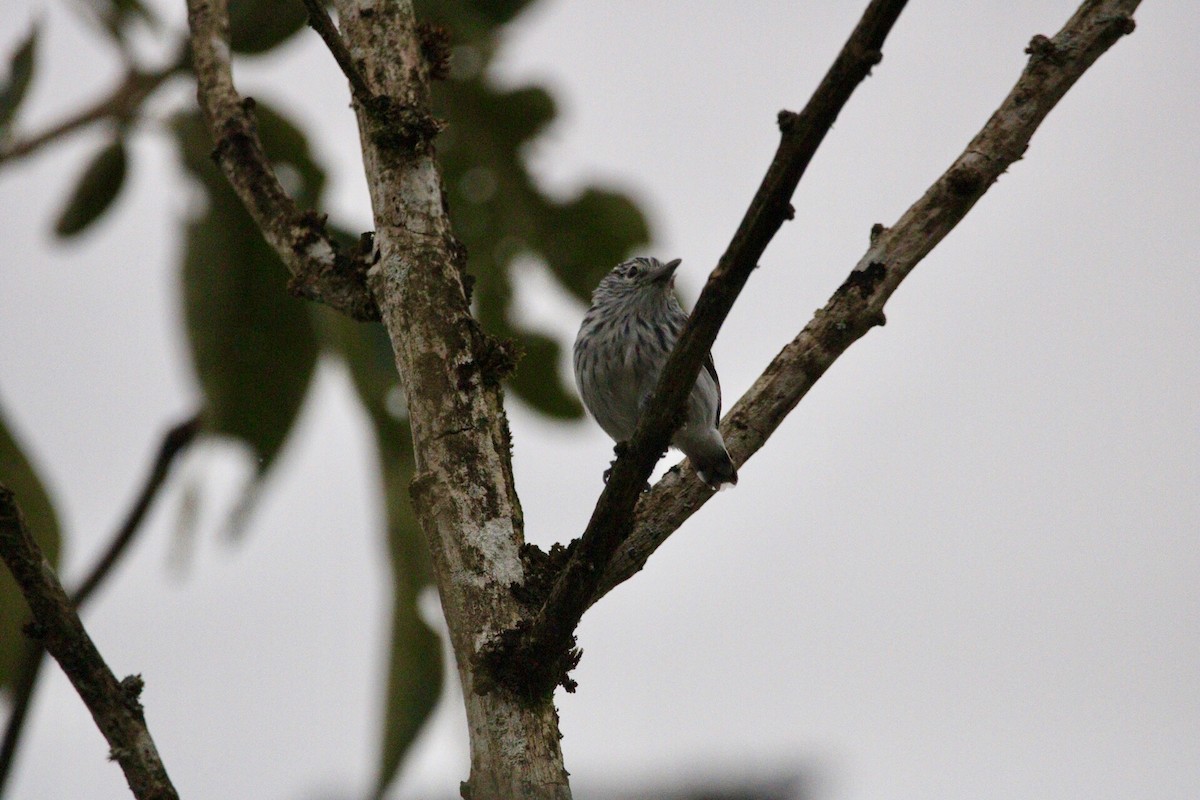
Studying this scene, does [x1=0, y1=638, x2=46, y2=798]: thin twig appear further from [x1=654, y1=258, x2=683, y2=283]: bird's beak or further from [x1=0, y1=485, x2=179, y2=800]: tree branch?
[x1=654, y1=258, x2=683, y2=283]: bird's beak

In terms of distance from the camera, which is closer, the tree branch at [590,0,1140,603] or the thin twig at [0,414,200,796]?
the thin twig at [0,414,200,796]

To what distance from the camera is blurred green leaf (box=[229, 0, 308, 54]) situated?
5.78m

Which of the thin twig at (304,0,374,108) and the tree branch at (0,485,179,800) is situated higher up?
the thin twig at (304,0,374,108)

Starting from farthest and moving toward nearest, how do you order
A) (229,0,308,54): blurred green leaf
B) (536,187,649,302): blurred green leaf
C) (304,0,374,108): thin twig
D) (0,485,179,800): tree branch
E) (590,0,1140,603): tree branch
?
(536,187,649,302): blurred green leaf
(229,0,308,54): blurred green leaf
(590,0,1140,603): tree branch
(304,0,374,108): thin twig
(0,485,179,800): tree branch

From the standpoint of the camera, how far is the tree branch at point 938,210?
384cm

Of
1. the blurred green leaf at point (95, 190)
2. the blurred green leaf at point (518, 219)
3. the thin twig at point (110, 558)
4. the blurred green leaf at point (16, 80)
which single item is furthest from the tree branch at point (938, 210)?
the blurred green leaf at point (95, 190)

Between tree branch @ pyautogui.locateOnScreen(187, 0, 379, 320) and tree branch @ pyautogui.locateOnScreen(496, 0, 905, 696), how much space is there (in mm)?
1177

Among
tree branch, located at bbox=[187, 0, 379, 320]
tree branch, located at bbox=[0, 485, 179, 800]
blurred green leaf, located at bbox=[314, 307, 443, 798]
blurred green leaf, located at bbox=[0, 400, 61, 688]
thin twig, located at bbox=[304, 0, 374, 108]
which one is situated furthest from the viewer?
blurred green leaf, located at bbox=[0, 400, 61, 688]

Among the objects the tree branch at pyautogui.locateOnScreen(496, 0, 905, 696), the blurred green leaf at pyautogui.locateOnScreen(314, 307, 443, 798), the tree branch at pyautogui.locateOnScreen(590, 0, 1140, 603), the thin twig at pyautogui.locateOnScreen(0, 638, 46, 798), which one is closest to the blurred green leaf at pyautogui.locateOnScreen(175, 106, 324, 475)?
the blurred green leaf at pyautogui.locateOnScreen(314, 307, 443, 798)

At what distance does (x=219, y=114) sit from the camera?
15.3 feet

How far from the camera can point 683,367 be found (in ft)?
10.2

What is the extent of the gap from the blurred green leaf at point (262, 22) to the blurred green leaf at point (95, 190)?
2.52 feet

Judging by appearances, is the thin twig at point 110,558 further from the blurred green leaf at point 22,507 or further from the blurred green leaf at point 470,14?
the blurred green leaf at point 470,14


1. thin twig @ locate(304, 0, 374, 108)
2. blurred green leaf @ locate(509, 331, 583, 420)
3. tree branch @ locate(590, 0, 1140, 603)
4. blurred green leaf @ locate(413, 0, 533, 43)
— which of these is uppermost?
blurred green leaf @ locate(413, 0, 533, 43)
